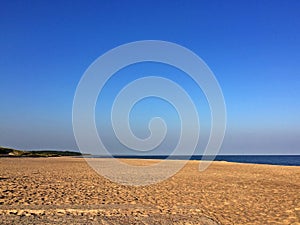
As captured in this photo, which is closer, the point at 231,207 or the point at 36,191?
the point at 231,207

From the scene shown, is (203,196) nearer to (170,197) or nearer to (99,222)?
(170,197)

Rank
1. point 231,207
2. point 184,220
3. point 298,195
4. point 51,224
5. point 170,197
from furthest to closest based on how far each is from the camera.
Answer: point 298,195 → point 170,197 → point 231,207 → point 184,220 → point 51,224

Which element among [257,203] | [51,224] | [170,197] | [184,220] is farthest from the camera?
[170,197]

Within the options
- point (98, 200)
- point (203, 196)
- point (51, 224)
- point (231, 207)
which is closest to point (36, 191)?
point (98, 200)

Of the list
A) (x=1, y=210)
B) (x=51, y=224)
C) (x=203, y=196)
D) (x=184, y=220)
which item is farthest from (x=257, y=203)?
(x=1, y=210)

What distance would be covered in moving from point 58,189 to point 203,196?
6155mm

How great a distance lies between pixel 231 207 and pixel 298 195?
451cm

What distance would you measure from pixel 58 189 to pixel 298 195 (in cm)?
1028

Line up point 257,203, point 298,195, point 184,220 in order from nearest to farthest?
point 184,220, point 257,203, point 298,195

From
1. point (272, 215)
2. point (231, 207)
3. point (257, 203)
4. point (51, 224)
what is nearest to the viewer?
point (51, 224)

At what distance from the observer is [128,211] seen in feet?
31.1

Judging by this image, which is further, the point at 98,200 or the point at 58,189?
the point at 58,189

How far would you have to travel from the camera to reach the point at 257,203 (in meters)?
11.4

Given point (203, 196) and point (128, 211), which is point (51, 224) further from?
point (203, 196)
